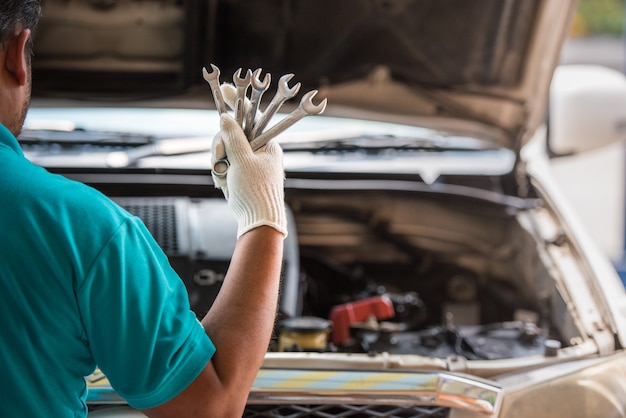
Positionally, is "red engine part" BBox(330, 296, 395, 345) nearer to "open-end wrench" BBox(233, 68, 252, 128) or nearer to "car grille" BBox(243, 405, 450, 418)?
"car grille" BBox(243, 405, 450, 418)

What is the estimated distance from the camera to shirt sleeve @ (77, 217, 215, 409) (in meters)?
0.99

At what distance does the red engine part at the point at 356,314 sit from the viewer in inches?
84.6

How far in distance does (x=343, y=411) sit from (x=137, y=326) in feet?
2.62

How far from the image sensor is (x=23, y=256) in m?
0.98

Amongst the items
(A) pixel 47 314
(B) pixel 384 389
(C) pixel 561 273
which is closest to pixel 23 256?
(A) pixel 47 314

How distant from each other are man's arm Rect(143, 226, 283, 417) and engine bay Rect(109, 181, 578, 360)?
2.57ft

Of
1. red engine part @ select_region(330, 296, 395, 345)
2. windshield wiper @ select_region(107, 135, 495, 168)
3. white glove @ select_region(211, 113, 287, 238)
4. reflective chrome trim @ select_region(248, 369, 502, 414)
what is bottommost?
reflective chrome trim @ select_region(248, 369, 502, 414)

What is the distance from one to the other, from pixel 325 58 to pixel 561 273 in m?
1.07

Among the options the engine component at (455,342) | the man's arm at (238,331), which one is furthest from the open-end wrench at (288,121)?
the engine component at (455,342)

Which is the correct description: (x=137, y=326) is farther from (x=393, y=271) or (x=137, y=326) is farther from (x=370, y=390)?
(x=393, y=271)

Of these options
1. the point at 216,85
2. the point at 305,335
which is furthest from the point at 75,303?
the point at 305,335

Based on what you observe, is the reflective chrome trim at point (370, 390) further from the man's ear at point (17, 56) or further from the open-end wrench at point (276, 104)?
the man's ear at point (17, 56)

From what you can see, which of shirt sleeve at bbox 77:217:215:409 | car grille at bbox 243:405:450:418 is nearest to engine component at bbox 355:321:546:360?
car grille at bbox 243:405:450:418

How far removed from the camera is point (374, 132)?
2.86 metres
